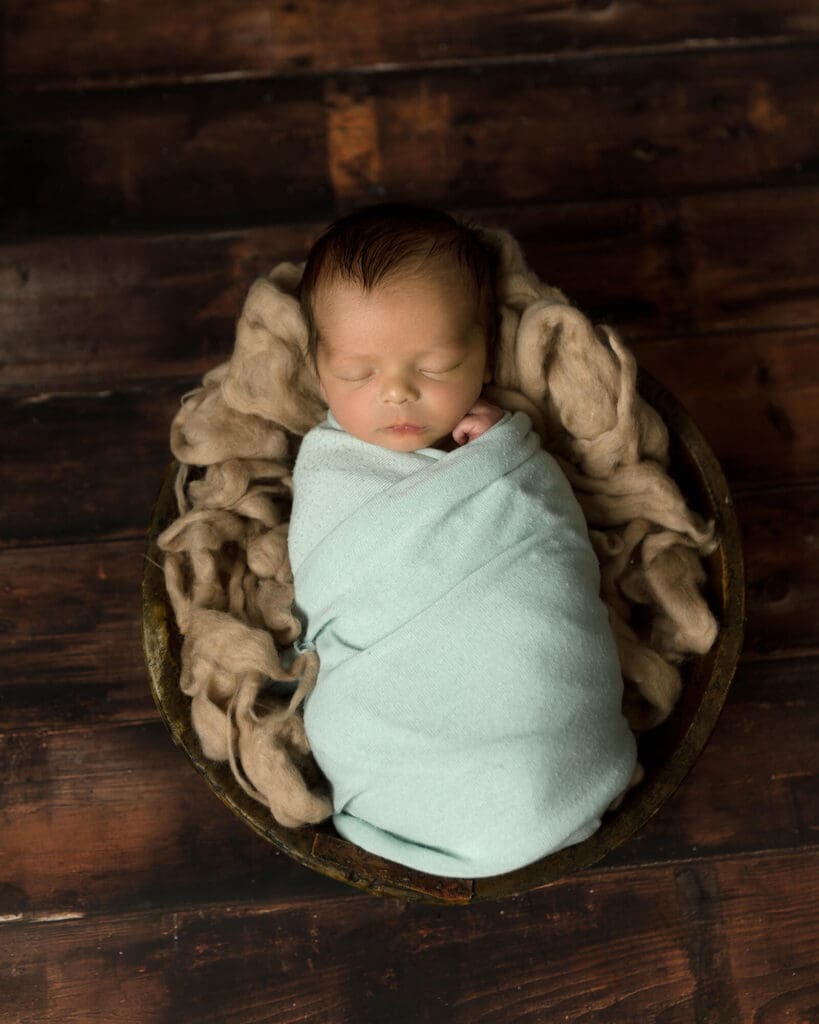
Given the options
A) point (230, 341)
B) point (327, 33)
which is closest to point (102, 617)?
point (230, 341)

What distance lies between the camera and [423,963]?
3.89ft

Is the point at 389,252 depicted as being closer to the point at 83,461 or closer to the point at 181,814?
the point at 83,461

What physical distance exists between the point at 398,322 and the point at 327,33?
0.69 metres

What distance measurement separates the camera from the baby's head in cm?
100

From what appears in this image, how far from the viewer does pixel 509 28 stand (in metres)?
1.46

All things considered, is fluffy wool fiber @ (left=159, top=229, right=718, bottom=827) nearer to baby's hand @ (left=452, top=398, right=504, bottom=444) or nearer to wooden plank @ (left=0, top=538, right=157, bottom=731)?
baby's hand @ (left=452, top=398, right=504, bottom=444)

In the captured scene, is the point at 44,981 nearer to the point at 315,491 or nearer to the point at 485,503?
the point at 315,491

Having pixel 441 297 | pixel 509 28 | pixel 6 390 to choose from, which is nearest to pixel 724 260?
pixel 509 28

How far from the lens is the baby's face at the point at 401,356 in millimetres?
997

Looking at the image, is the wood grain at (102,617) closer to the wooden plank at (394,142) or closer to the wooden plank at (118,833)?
the wooden plank at (118,833)

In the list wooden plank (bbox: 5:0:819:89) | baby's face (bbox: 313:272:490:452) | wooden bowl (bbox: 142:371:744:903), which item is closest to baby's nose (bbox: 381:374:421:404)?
baby's face (bbox: 313:272:490:452)

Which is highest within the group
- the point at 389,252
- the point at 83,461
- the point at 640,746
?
the point at 389,252

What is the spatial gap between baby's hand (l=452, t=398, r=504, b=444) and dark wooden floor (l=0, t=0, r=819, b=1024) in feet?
1.16

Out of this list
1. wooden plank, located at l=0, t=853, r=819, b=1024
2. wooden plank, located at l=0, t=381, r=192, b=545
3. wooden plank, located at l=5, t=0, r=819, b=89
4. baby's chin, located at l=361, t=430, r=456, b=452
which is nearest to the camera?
baby's chin, located at l=361, t=430, r=456, b=452
